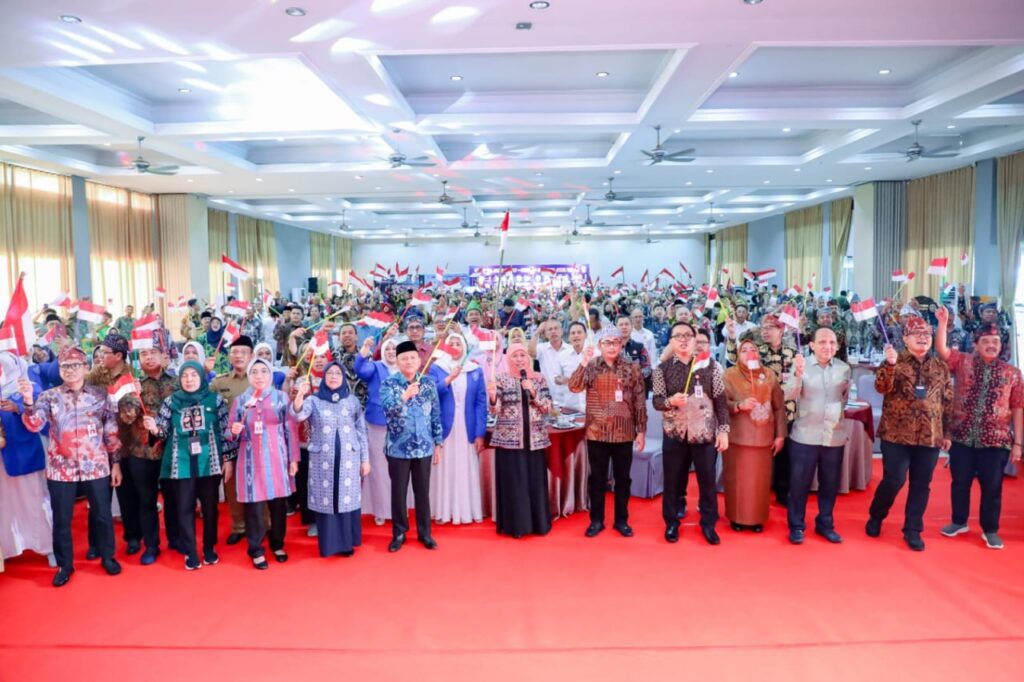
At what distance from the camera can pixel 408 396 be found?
382 cm

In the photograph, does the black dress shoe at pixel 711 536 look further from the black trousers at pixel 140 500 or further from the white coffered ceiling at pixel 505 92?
the white coffered ceiling at pixel 505 92

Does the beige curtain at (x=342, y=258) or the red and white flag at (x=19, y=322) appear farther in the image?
the beige curtain at (x=342, y=258)

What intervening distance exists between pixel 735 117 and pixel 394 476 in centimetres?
638

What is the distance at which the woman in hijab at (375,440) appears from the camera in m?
4.24

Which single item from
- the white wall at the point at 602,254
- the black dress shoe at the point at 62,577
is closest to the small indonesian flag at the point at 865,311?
the black dress shoe at the point at 62,577

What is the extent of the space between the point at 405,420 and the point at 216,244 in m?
14.7

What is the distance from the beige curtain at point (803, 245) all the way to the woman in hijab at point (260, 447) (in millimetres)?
16203

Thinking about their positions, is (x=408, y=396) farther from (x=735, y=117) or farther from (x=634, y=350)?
(x=735, y=117)

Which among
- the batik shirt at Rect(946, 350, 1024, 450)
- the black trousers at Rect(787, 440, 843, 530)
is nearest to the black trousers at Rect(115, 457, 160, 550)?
the black trousers at Rect(787, 440, 843, 530)

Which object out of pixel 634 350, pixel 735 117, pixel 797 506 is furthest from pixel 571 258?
pixel 797 506

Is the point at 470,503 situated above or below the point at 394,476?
below

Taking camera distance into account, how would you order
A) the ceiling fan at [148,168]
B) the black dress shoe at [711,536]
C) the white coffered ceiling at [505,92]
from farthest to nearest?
the ceiling fan at [148,168]
the white coffered ceiling at [505,92]
the black dress shoe at [711,536]

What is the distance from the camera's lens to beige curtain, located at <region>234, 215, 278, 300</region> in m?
18.0

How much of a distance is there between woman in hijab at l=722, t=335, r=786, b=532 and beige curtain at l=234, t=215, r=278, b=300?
49.8ft
